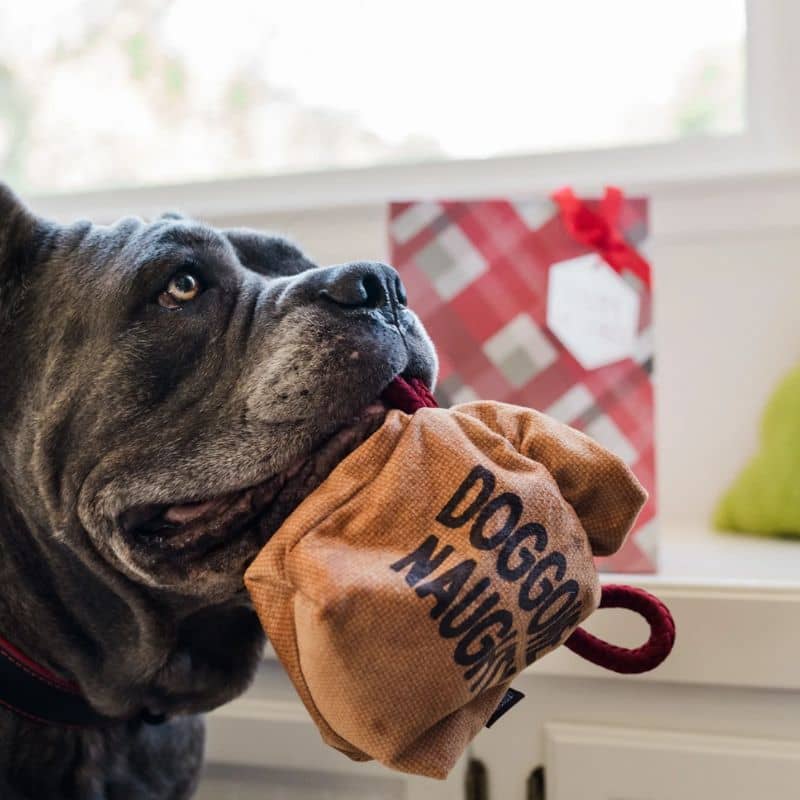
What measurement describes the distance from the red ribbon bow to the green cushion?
→ 0.41m

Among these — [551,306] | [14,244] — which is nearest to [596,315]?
[551,306]

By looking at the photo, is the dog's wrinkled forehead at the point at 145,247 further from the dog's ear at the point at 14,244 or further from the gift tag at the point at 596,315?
the gift tag at the point at 596,315

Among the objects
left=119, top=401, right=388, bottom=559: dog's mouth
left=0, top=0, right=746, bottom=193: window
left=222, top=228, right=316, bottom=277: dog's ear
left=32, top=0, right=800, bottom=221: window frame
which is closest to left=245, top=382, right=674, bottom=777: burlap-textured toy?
left=119, top=401, right=388, bottom=559: dog's mouth

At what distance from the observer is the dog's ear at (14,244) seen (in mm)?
883

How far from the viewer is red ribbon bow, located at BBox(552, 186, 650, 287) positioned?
108 centimetres

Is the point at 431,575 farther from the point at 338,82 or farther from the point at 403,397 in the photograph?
the point at 338,82

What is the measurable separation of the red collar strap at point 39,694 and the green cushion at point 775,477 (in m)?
0.97

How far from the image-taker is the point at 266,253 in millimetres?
997

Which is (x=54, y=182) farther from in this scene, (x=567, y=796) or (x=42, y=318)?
(x=567, y=796)

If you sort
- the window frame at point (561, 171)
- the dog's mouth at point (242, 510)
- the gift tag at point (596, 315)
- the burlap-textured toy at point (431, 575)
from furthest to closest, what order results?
the window frame at point (561, 171) → the gift tag at point (596, 315) → the dog's mouth at point (242, 510) → the burlap-textured toy at point (431, 575)

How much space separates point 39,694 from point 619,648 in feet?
1.94

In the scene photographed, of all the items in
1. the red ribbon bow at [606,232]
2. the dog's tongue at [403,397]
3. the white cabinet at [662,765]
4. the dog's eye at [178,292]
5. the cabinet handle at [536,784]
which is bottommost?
the cabinet handle at [536,784]

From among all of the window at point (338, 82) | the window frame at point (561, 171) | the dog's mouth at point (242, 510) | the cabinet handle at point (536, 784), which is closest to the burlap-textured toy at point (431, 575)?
the dog's mouth at point (242, 510)

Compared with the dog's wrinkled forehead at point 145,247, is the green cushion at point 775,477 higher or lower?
lower
